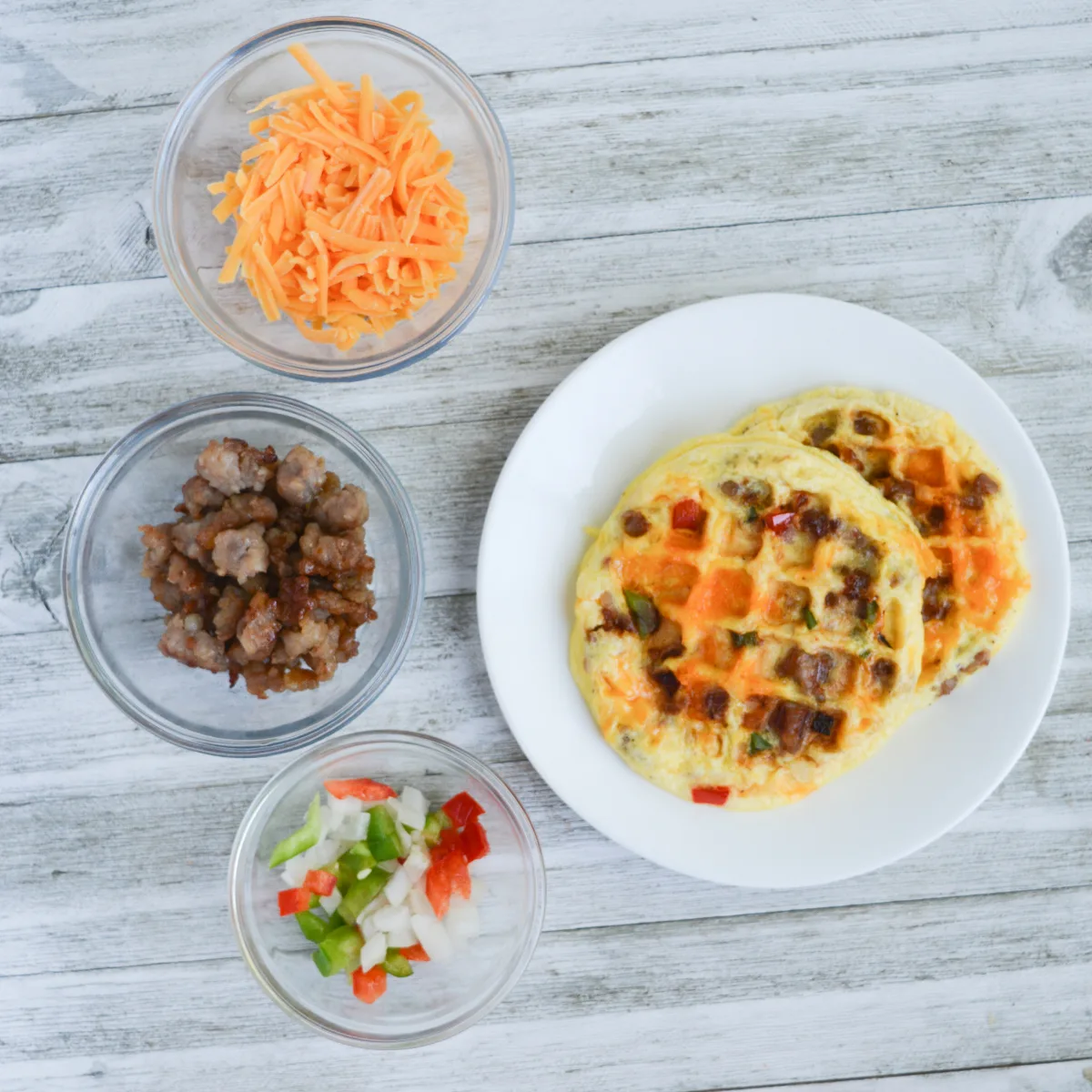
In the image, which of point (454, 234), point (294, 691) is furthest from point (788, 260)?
point (294, 691)

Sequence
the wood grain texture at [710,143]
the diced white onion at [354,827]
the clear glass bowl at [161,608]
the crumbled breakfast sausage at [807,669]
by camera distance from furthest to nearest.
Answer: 1. the wood grain texture at [710,143]
2. the diced white onion at [354,827]
3. the clear glass bowl at [161,608]
4. the crumbled breakfast sausage at [807,669]

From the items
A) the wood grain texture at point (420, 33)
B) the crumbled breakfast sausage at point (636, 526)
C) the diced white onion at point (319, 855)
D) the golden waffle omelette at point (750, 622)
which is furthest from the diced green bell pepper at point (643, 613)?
the wood grain texture at point (420, 33)

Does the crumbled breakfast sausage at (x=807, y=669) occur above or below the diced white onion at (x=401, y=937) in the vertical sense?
above

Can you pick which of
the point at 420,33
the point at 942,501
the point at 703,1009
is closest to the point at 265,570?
the point at 420,33

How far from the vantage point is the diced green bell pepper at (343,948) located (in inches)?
85.7

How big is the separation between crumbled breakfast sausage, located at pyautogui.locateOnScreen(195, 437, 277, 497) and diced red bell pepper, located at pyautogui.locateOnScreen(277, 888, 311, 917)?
3.14 feet

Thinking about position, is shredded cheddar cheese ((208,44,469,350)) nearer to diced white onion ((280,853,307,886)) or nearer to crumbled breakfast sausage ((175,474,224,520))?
crumbled breakfast sausage ((175,474,224,520))

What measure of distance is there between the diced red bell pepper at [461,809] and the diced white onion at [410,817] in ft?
0.23

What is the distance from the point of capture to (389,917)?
7.13 feet

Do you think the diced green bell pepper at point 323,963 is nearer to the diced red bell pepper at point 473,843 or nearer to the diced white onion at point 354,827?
the diced white onion at point 354,827

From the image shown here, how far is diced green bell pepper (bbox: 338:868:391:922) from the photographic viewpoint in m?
2.19

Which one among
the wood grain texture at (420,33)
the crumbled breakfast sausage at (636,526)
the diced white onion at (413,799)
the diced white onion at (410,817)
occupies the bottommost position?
the diced white onion at (410,817)

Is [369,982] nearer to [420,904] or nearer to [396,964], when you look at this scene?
[396,964]

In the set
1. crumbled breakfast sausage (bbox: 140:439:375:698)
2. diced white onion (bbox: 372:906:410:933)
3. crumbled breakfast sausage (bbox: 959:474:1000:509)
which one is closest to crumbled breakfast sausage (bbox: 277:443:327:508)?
crumbled breakfast sausage (bbox: 140:439:375:698)
